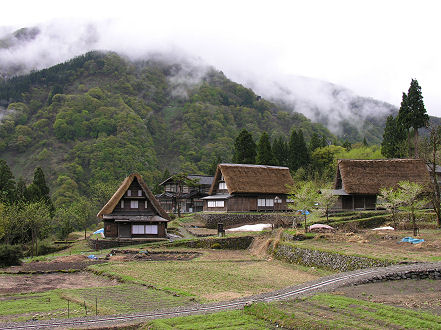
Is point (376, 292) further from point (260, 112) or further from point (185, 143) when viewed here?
point (260, 112)

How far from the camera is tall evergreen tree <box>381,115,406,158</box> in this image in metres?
56.8

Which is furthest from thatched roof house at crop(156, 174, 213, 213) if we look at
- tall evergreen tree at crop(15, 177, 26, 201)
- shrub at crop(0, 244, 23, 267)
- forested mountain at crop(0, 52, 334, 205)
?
shrub at crop(0, 244, 23, 267)

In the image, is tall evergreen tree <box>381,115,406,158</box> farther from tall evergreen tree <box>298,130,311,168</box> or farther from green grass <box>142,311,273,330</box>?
green grass <box>142,311,273,330</box>

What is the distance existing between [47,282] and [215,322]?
13.0 meters

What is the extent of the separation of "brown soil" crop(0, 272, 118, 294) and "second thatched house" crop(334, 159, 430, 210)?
27196 mm

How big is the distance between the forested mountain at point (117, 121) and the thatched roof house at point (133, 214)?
27.9 m

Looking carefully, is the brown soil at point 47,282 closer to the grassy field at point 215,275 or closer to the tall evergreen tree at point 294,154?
the grassy field at point 215,275

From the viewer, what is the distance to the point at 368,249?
23781 mm

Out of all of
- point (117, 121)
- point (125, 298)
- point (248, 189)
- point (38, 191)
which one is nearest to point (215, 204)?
point (248, 189)

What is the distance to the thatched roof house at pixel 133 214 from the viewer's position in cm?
4019

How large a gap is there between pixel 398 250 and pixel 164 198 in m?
45.1

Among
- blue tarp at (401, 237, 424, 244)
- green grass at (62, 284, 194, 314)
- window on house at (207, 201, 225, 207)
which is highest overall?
window on house at (207, 201, 225, 207)

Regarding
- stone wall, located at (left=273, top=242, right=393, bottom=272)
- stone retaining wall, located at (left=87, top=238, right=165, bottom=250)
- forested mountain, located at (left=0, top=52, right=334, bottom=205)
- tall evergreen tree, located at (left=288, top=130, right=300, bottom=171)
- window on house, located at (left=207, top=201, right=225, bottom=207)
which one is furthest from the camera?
forested mountain, located at (left=0, top=52, right=334, bottom=205)

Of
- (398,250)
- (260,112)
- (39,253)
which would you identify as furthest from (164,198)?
(260,112)
